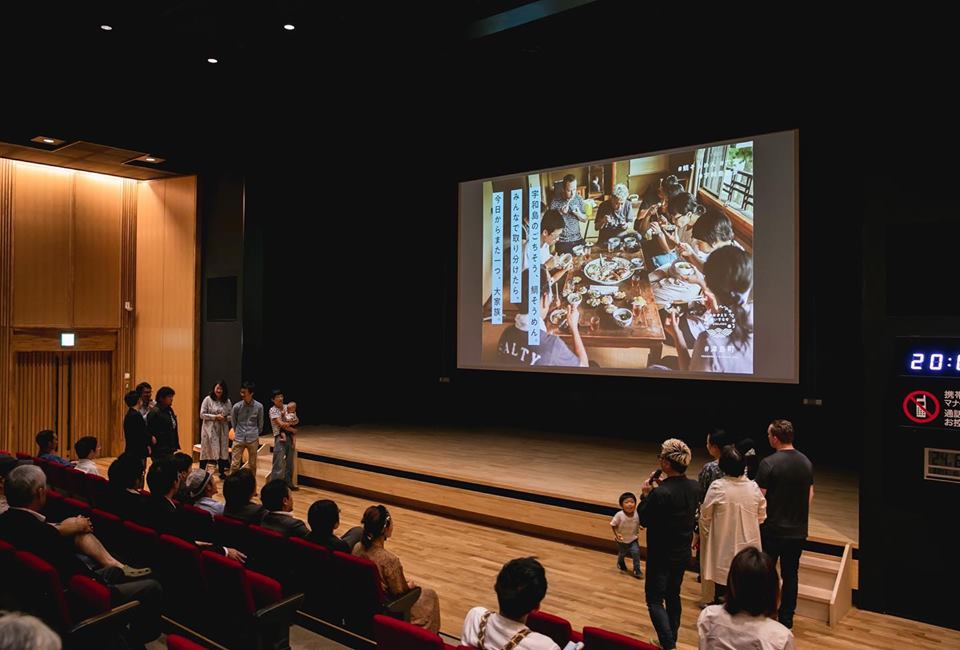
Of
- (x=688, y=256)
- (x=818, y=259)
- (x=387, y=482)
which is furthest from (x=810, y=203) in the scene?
(x=387, y=482)

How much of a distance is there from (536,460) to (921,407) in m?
4.28

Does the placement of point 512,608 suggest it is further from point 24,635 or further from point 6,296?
point 6,296

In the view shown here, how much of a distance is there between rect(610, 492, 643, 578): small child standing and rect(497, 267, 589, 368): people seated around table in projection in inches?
116

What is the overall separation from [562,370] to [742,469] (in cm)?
433

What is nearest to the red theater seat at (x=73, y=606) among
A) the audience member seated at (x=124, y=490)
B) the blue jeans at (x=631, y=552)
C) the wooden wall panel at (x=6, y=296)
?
the audience member seated at (x=124, y=490)

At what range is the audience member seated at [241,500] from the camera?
3.98 m

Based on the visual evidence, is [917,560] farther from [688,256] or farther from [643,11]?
[643,11]

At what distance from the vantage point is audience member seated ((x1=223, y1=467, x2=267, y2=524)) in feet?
13.0

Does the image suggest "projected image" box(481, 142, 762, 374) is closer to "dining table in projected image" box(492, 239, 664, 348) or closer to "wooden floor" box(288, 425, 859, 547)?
"dining table in projected image" box(492, 239, 664, 348)

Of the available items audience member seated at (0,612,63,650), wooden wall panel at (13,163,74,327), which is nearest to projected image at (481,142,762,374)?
wooden wall panel at (13,163,74,327)

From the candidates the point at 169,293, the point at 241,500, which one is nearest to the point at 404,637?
the point at 241,500

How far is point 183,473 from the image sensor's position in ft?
14.2

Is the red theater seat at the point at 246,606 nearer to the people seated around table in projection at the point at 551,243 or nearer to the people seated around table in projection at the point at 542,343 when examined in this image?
the people seated around table in projection at the point at 542,343

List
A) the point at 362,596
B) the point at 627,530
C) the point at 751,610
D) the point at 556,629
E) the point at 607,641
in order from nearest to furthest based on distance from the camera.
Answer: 1. the point at 751,610
2. the point at 607,641
3. the point at 556,629
4. the point at 362,596
5. the point at 627,530
